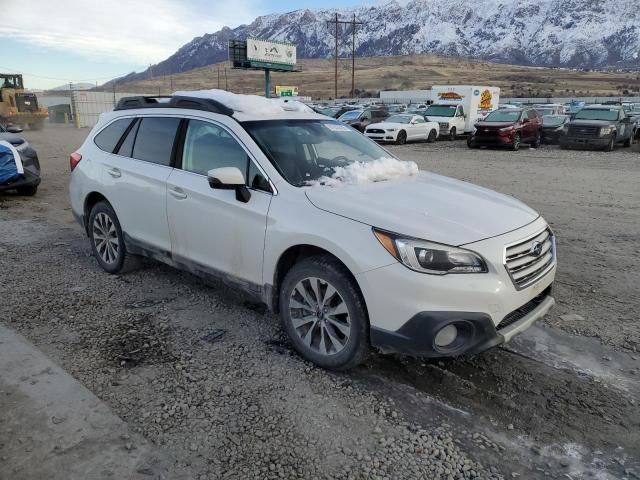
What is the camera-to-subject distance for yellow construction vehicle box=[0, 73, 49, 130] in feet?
96.9

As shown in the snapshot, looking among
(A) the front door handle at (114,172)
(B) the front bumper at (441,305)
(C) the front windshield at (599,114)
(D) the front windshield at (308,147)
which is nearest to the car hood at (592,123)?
(C) the front windshield at (599,114)

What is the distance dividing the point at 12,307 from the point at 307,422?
9.89ft

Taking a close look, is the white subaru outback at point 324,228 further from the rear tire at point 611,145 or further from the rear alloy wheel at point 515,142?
the rear tire at point 611,145

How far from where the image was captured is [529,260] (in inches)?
132

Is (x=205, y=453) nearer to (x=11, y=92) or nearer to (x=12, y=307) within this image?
(x=12, y=307)

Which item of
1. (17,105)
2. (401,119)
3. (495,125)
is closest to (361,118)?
(401,119)

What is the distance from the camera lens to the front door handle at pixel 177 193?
419 cm

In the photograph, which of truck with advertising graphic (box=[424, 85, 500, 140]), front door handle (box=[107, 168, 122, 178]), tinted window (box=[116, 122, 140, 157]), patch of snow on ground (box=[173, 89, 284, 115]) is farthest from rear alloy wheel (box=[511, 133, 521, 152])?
front door handle (box=[107, 168, 122, 178])

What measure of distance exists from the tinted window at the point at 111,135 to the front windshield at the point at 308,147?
1.74 m

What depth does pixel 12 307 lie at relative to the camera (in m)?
4.51

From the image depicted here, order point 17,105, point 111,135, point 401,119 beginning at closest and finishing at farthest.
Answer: point 111,135 < point 401,119 < point 17,105

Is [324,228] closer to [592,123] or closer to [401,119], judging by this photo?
[592,123]

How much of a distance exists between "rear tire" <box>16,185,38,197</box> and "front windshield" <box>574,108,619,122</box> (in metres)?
19.2

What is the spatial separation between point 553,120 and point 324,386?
73.9 feet
